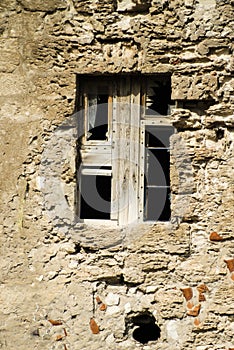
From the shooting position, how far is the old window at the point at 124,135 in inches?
195

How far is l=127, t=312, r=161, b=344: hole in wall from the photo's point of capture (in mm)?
4852

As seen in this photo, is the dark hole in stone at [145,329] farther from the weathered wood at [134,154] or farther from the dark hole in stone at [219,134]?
the dark hole in stone at [219,134]

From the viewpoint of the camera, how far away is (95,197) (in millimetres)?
5109

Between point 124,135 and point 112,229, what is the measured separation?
0.80 metres

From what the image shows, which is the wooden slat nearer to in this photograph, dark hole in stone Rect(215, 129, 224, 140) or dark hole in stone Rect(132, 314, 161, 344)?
dark hole in stone Rect(215, 129, 224, 140)

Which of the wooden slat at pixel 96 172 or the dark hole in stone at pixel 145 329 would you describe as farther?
the wooden slat at pixel 96 172

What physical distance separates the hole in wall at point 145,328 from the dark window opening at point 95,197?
890mm

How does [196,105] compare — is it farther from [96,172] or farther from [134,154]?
[96,172]

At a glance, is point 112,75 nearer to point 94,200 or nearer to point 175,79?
point 175,79

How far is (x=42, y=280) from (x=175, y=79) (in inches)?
78.7

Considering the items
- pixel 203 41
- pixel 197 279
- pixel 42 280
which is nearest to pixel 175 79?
pixel 203 41

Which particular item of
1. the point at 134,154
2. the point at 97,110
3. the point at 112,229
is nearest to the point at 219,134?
the point at 134,154

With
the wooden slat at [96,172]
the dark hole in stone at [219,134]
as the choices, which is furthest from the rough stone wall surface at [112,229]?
the wooden slat at [96,172]

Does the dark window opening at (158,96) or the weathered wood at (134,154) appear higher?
the dark window opening at (158,96)
